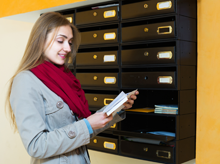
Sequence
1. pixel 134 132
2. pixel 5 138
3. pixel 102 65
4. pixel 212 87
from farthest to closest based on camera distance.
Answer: pixel 5 138
pixel 102 65
pixel 134 132
pixel 212 87

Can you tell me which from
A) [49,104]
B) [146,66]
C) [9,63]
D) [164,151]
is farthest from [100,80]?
[9,63]

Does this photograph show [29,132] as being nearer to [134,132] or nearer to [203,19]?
[134,132]

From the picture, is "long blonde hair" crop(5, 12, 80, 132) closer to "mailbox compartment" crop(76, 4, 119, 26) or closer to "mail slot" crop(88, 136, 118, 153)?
"mailbox compartment" crop(76, 4, 119, 26)

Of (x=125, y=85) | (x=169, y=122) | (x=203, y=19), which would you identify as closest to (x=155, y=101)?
(x=169, y=122)

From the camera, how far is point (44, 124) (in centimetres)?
124

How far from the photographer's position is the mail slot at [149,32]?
210 cm

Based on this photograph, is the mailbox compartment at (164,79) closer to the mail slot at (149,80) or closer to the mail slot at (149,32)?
the mail slot at (149,80)

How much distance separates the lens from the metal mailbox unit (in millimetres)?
2127

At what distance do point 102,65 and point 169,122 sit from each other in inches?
34.8

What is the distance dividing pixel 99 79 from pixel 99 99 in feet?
0.65

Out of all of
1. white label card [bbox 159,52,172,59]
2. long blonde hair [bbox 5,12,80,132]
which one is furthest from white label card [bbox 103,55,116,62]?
long blonde hair [bbox 5,12,80,132]

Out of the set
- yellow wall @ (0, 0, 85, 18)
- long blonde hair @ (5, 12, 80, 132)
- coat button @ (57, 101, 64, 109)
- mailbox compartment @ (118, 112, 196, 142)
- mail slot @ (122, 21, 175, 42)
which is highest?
yellow wall @ (0, 0, 85, 18)

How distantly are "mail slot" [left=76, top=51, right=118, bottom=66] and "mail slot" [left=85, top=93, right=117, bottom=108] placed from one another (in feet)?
1.00

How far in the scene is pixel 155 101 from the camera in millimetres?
2676
